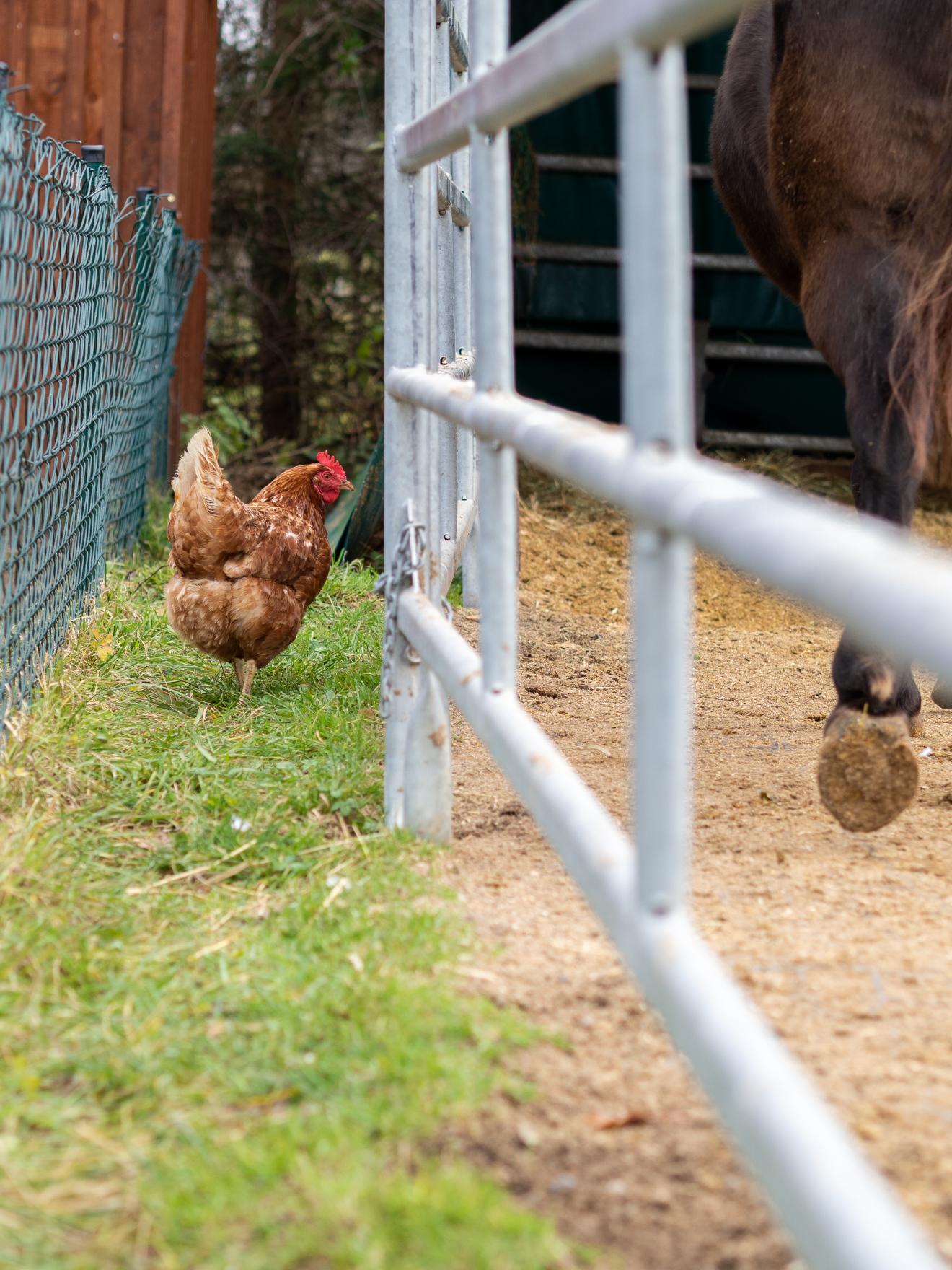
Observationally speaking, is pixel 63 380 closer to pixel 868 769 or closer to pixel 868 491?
pixel 868 491

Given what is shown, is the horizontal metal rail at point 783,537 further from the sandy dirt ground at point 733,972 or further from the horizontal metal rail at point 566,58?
the sandy dirt ground at point 733,972

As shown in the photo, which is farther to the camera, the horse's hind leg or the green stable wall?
the green stable wall

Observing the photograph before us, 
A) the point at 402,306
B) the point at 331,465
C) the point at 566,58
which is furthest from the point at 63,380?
the point at 566,58

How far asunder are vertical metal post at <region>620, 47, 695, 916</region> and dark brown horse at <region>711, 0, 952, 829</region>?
3.46 ft

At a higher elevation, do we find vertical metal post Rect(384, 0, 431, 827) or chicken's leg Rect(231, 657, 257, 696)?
vertical metal post Rect(384, 0, 431, 827)

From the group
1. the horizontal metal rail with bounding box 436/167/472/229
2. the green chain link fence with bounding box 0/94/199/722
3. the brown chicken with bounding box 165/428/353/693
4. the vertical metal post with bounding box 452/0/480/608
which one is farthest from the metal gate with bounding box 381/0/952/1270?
the vertical metal post with bounding box 452/0/480/608

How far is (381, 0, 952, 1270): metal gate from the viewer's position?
33.1 inches

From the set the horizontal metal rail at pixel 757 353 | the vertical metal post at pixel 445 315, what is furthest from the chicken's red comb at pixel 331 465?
the horizontal metal rail at pixel 757 353

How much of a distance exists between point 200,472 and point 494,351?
1937mm

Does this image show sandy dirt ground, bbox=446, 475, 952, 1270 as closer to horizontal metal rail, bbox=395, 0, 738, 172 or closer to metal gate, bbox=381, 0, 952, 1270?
metal gate, bbox=381, 0, 952, 1270

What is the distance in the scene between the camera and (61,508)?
3566 mm

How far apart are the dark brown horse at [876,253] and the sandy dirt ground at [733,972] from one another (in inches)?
9.6

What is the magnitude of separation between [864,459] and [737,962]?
858 mm

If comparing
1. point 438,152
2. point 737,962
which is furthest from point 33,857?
point 438,152
